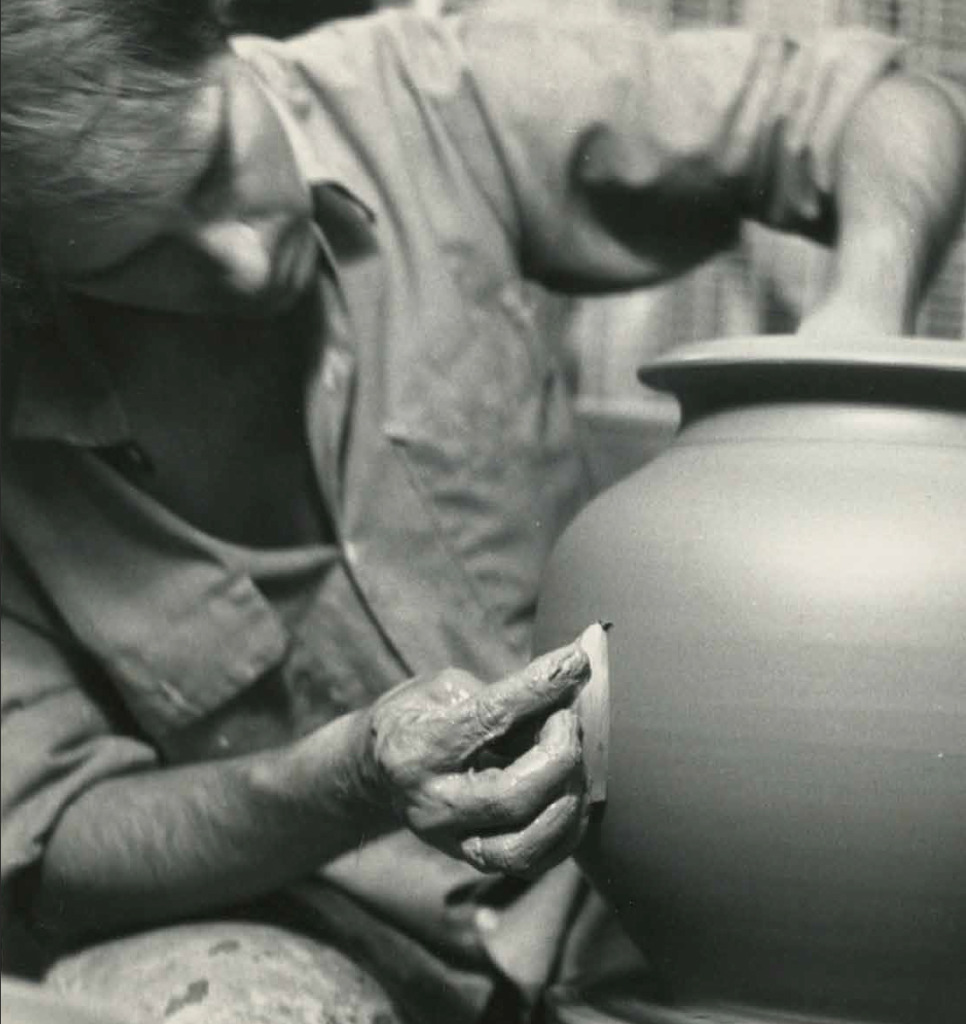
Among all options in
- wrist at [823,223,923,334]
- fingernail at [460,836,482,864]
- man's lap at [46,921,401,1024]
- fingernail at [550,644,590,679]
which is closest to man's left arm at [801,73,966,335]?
wrist at [823,223,923,334]

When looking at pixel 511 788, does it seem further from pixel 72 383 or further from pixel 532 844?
pixel 72 383

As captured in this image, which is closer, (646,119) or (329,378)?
(329,378)

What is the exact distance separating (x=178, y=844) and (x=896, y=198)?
0.79 m

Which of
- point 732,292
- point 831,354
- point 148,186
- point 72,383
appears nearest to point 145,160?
point 148,186

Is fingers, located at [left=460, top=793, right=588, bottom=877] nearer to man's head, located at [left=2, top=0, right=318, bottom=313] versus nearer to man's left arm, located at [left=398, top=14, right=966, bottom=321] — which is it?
man's head, located at [left=2, top=0, right=318, bottom=313]

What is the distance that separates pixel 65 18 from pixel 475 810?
0.59 m

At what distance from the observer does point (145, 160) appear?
4.33ft

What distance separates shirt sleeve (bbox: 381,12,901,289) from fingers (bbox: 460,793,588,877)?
70 cm

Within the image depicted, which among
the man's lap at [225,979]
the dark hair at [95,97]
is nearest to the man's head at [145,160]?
the dark hair at [95,97]

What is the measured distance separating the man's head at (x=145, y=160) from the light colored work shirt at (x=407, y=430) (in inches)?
5.8

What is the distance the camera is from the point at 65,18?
126 cm

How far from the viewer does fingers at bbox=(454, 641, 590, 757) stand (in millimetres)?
1153

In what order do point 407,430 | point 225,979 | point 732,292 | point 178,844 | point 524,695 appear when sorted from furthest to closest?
point 732,292 → point 407,430 → point 178,844 → point 225,979 → point 524,695

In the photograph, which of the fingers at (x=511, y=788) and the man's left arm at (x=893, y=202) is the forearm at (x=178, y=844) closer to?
the fingers at (x=511, y=788)
